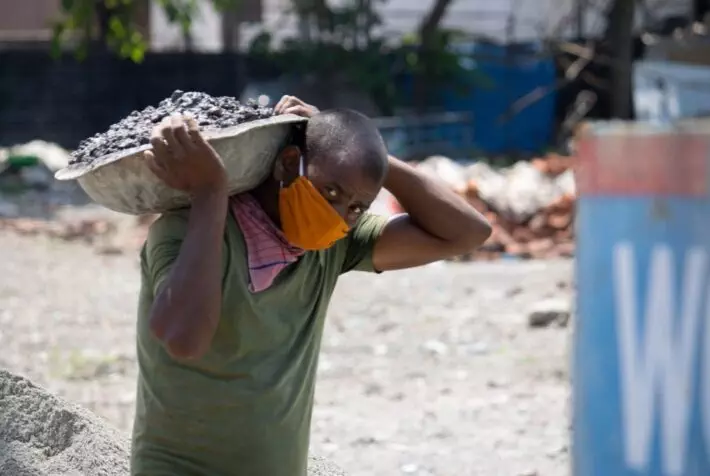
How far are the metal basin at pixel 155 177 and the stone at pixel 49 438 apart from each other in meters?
0.97

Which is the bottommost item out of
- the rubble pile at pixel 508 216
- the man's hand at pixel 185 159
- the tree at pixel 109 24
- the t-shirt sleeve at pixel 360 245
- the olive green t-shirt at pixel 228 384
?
the rubble pile at pixel 508 216

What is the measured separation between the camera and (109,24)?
18.6 m

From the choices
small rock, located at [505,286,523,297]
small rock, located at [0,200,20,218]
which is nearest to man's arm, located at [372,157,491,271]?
small rock, located at [505,286,523,297]

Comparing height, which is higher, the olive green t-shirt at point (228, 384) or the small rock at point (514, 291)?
the olive green t-shirt at point (228, 384)

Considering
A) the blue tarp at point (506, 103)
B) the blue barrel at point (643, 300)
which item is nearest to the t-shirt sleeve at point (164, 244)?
the blue barrel at point (643, 300)

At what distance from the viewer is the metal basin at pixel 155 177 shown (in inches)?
85.2

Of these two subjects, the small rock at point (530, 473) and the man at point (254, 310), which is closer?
the man at point (254, 310)

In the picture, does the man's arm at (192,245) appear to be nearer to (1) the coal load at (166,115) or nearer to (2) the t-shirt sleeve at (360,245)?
(1) the coal load at (166,115)

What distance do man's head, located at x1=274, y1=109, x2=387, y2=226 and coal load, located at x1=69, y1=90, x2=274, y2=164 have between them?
0.39ft

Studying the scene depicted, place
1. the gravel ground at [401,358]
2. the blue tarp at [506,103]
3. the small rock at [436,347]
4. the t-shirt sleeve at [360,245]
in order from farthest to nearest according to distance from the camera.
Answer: the blue tarp at [506,103] < the small rock at [436,347] < the gravel ground at [401,358] < the t-shirt sleeve at [360,245]

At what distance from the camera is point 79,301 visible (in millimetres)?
8422

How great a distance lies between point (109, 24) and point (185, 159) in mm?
17276

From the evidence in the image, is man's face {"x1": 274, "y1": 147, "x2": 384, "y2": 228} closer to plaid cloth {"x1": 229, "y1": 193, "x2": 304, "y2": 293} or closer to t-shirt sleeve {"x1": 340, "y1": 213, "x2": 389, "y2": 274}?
plaid cloth {"x1": 229, "y1": 193, "x2": 304, "y2": 293}

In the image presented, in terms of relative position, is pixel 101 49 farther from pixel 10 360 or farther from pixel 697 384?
pixel 697 384
